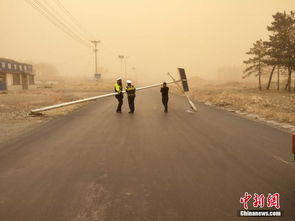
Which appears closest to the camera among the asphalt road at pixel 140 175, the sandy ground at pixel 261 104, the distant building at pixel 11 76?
the asphalt road at pixel 140 175

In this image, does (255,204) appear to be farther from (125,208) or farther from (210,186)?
(125,208)

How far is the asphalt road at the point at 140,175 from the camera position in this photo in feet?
10.7

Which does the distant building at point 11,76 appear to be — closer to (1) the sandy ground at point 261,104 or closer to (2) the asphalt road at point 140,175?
(1) the sandy ground at point 261,104

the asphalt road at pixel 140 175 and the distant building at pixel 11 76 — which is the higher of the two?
the distant building at pixel 11 76

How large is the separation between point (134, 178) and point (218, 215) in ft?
5.71

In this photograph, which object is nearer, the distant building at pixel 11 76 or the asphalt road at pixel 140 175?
the asphalt road at pixel 140 175

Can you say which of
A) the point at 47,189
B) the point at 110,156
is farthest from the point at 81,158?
the point at 47,189

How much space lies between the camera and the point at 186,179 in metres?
4.26

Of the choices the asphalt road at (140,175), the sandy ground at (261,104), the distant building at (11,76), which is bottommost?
the asphalt road at (140,175)

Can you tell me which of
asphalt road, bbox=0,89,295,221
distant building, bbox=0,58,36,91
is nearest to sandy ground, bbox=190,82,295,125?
asphalt road, bbox=0,89,295,221

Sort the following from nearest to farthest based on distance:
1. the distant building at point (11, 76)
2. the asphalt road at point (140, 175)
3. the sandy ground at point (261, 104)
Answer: the asphalt road at point (140, 175) < the sandy ground at point (261, 104) < the distant building at point (11, 76)

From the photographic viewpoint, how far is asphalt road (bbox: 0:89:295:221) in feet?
10.7

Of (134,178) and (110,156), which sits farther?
(110,156)

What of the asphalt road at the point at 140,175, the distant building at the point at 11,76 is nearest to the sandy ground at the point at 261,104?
the asphalt road at the point at 140,175
